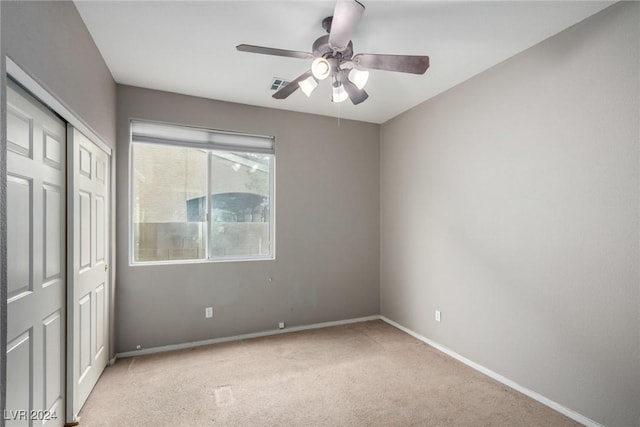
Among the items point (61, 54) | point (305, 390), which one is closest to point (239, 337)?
point (305, 390)

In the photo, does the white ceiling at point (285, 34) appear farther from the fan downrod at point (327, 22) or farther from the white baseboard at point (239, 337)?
the white baseboard at point (239, 337)

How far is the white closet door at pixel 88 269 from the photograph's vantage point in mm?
2020

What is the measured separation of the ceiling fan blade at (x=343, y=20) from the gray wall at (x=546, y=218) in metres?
1.65

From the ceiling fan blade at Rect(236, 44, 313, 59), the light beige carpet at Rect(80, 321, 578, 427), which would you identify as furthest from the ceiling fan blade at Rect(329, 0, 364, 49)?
the light beige carpet at Rect(80, 321, 578, 427)

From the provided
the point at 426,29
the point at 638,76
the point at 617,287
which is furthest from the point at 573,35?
the point at 617,287

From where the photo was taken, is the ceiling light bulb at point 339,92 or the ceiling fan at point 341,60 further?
the ceiling light bulb at point 339,92

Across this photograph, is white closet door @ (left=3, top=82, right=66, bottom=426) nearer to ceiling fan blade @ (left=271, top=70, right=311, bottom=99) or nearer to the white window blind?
the white window blind

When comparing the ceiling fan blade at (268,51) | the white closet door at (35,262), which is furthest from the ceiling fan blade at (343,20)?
the white closet door at (35,262)

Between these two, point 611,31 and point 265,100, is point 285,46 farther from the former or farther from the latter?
point 611,31

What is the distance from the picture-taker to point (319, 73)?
187cm

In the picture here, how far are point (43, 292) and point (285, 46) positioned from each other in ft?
7.38

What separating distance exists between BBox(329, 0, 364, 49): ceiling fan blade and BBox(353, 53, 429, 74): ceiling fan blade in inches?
7.5

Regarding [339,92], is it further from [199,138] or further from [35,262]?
[35,262]

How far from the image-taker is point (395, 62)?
6.17ft
